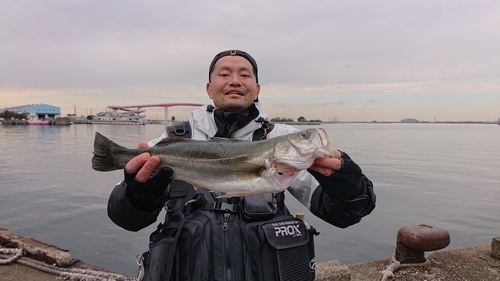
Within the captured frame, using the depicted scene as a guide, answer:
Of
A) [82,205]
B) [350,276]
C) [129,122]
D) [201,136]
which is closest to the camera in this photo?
[201,136]

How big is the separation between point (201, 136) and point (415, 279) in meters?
4.52

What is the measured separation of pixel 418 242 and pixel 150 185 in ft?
16.1

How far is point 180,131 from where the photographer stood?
397 cm

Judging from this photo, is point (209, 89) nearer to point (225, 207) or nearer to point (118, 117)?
point (225, 207)

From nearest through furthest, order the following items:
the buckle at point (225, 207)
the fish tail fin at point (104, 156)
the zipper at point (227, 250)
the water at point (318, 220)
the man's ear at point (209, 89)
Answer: the zipper at point (227, 250) < the buckle at point (225, 207) < the fish tail fin at point (104, 156) < the man's ear at point (209, 89) < the water at point (318, 220)

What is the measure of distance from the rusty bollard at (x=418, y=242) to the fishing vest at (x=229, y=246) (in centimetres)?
338

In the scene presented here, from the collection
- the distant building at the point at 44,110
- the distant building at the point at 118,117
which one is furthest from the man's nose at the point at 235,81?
the distant building at the point at 44,110

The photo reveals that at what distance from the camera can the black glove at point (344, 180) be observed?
10.00ft

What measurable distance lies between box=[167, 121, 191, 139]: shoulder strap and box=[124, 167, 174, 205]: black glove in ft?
2.46

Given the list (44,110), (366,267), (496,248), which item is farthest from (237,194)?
(44,110)

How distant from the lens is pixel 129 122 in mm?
154375

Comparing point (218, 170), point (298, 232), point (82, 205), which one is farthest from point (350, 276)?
point (82, 205)

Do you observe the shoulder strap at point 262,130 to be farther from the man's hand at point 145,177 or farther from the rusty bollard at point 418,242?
the rusty bollard at point 418,242

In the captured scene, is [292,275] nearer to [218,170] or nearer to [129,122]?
[218,170]
